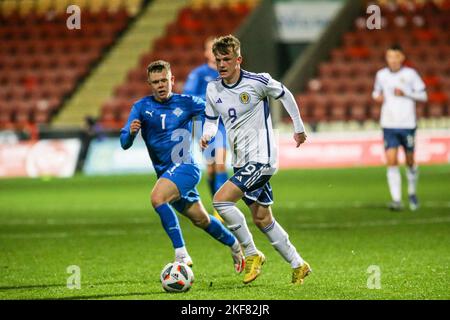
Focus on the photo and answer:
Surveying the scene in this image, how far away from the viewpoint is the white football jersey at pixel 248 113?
296 inches

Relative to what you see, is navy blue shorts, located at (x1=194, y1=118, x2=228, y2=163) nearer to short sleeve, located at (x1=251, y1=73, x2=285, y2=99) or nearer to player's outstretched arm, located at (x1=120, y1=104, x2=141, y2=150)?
player's outstretched arm, located at (x1=120, y1=104, x2=141, y2=150)

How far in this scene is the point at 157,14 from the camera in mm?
31188

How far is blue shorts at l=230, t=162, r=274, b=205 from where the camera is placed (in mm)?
7426

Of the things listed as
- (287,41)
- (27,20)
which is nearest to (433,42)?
(287,41)

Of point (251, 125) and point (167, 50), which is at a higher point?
point (167, 50)

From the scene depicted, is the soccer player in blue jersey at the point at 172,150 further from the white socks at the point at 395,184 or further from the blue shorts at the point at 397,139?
the blue shorts at the point at 397,139

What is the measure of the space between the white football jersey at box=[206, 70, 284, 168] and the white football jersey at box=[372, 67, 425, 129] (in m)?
6.01

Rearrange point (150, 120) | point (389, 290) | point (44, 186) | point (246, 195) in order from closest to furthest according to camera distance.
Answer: point (389, 290), point (246, 195), point (150, 120), point (44, 186)

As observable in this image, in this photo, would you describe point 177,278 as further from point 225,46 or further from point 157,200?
point 225,46

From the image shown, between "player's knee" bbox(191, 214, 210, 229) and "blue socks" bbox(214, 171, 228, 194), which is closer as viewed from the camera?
"player's knee" bbox(191, 214, 210, 229)

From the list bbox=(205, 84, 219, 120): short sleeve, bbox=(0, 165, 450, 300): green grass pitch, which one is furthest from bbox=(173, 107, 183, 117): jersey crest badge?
bbox=(0, 165, 450, 300): green grass pitch

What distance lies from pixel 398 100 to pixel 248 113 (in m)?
6.23

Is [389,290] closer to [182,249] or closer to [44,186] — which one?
[182,249]

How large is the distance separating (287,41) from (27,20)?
9248mm
